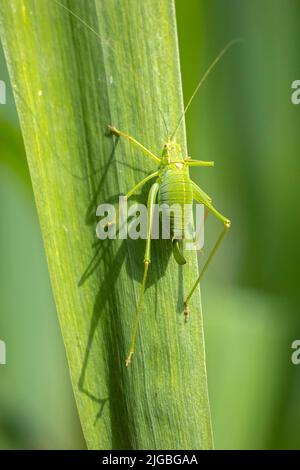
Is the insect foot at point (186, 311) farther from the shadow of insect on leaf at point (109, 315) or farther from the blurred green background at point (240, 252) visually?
the blurred green background at point (240, 252)

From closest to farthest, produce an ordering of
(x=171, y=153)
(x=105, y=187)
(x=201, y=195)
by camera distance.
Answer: (x=105, y=187) → (x=171, y=153) → (x=201, y=195)

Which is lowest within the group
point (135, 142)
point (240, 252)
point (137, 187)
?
point (240, 252)

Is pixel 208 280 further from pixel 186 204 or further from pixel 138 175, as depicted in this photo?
pixel 138 175
